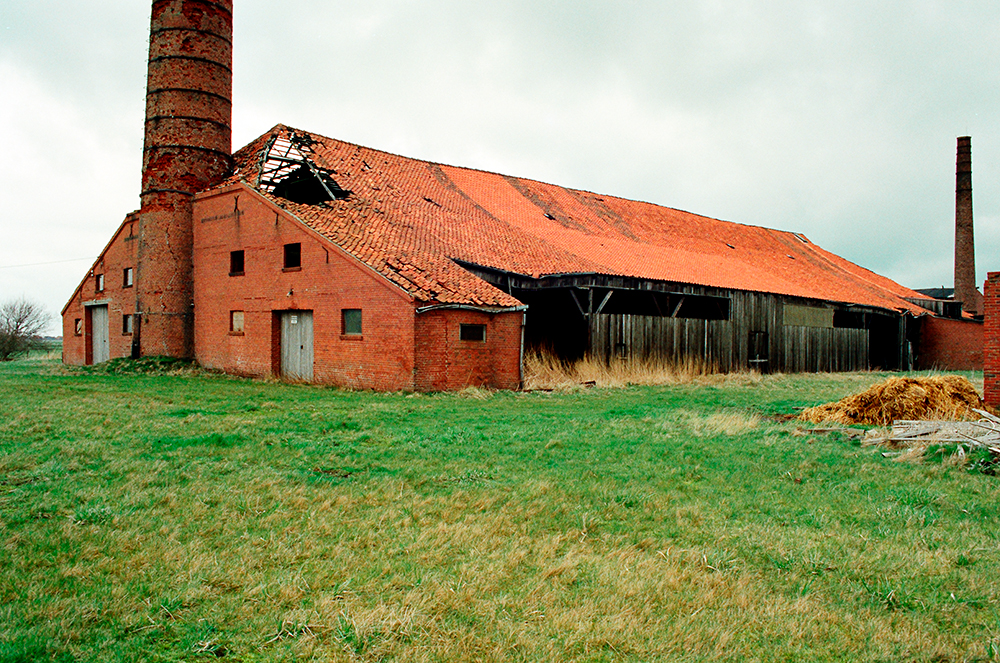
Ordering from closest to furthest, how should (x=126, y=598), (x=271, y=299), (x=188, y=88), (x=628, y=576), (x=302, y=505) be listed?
1. (x=126, y=598)
2. (x=628, y=576)
3. (x=302, y=505)
4. (x=271, y=299)
5. (x=188, y=88)

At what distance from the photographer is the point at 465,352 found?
17.3 metres

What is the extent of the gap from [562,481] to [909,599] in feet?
10.7

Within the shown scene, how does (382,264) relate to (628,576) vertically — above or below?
above

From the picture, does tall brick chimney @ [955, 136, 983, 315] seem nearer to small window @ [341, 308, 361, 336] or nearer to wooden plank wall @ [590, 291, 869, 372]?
wooden plank wall @ [590, 291, 869, 372]

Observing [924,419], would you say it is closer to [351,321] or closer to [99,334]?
[351,321]

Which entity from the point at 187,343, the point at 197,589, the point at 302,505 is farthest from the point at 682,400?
the point at 187,343

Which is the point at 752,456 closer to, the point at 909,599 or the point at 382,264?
the point at 909,599

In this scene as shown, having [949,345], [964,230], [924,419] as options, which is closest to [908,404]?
[924,419]

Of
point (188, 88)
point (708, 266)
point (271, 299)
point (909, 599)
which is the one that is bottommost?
point (909, 599)

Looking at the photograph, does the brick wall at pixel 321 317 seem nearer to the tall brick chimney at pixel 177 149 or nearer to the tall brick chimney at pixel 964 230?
the tall brick chimney at pixel 177 149

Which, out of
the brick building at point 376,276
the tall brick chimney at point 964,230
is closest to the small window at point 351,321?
the brick building at point 376,276

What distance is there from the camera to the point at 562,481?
22.6ft

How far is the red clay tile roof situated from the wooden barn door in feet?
9.07

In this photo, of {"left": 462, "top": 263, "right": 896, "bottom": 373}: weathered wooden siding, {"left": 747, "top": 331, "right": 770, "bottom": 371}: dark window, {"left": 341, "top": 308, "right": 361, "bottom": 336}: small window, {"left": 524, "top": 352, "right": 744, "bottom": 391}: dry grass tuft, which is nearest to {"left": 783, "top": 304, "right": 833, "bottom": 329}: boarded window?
{"left": 462, "top": 263, "right": 896, "bottom": 373}: weathered wooden siding
